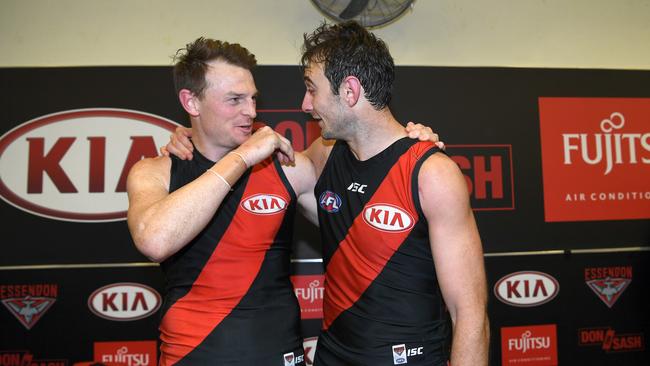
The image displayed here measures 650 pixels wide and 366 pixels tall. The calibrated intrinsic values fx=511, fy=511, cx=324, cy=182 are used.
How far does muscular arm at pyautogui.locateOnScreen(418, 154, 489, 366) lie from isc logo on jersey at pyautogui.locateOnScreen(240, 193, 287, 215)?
0.52 metres

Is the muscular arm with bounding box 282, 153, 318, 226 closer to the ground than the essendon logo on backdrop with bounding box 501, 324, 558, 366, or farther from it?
farther from it

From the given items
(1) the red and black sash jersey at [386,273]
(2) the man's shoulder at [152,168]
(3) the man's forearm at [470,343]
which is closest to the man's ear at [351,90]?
(1) the red and black sash jersey at [386,273]

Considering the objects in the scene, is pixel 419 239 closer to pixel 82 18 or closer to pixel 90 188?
pixel 90 188

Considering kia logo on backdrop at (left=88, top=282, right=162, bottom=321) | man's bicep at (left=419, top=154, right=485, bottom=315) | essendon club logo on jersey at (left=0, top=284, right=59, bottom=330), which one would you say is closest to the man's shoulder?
man's bicep at (left=419, top=154, right=485, bottom=315)

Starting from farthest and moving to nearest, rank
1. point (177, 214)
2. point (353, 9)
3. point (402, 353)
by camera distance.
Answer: point (353, 9)
point (402, 353)
point (177, 214)

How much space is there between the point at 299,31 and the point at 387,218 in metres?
1.68

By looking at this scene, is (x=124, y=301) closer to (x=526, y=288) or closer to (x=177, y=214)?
(x=177, y=214)

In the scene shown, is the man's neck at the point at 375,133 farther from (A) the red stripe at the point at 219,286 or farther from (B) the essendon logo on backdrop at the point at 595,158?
(B) the essendon logo on backdrop at the point at 595,158

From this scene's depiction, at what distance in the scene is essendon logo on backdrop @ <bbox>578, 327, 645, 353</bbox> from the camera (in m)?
2.89

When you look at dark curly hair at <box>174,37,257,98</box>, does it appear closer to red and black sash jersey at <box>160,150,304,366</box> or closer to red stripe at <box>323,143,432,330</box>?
red and black sash jersey at <box>160,150,304,366</box>

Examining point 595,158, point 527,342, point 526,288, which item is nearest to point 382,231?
point 526,288

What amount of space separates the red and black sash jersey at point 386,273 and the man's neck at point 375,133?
27 millimetres

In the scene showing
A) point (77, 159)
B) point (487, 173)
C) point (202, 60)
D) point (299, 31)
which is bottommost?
point (487, 173)

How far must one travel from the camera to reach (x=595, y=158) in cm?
294
